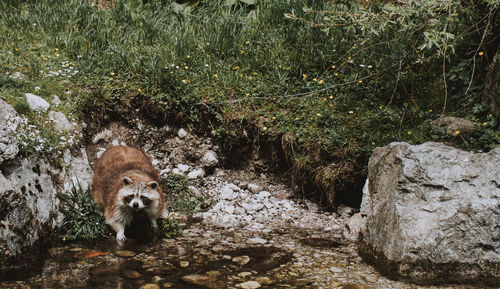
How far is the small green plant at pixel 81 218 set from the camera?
4684 millimetres

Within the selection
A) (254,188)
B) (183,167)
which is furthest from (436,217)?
(183,167)

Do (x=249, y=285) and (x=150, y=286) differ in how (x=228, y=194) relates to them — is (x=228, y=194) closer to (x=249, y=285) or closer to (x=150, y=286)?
(x=249, y=285)

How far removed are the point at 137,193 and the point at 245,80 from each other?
2724 millimetres

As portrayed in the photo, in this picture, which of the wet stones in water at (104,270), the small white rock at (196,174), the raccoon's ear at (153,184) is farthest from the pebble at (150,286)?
the small white rock at (196,174)

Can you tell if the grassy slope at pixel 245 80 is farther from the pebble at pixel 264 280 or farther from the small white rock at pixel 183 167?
the pebble at pixel 264 280

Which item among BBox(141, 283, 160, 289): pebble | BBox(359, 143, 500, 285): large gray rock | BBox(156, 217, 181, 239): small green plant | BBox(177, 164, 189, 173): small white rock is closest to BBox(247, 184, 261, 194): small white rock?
BBox(177, 164, 189, 173): small white rock

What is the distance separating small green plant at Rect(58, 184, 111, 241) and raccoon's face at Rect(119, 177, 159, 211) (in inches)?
16.7

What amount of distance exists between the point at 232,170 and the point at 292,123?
1.12 meters

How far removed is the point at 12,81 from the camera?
5.61 m

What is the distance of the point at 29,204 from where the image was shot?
436 cm

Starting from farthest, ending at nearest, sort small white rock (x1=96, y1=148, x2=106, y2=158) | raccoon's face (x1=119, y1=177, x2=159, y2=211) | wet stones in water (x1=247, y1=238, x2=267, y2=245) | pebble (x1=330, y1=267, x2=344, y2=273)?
small white rock (x1=96, y1=148, x2=106, y2=158), wet stones in water (x1=247, y1=238, x2=267, y2=245), raccoon's face (x1=119, y1=177, x2=159, y2=211), pebble (x1=330, y1=267, x2=344, y2=273)

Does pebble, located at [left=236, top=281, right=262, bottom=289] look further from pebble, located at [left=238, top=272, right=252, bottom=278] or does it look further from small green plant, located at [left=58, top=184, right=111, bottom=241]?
small green plant, located at [left=58, top=184, right=111, bottom=241]

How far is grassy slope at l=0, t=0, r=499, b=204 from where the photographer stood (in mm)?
5707

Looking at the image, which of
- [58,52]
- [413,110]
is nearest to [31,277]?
[58,52]
